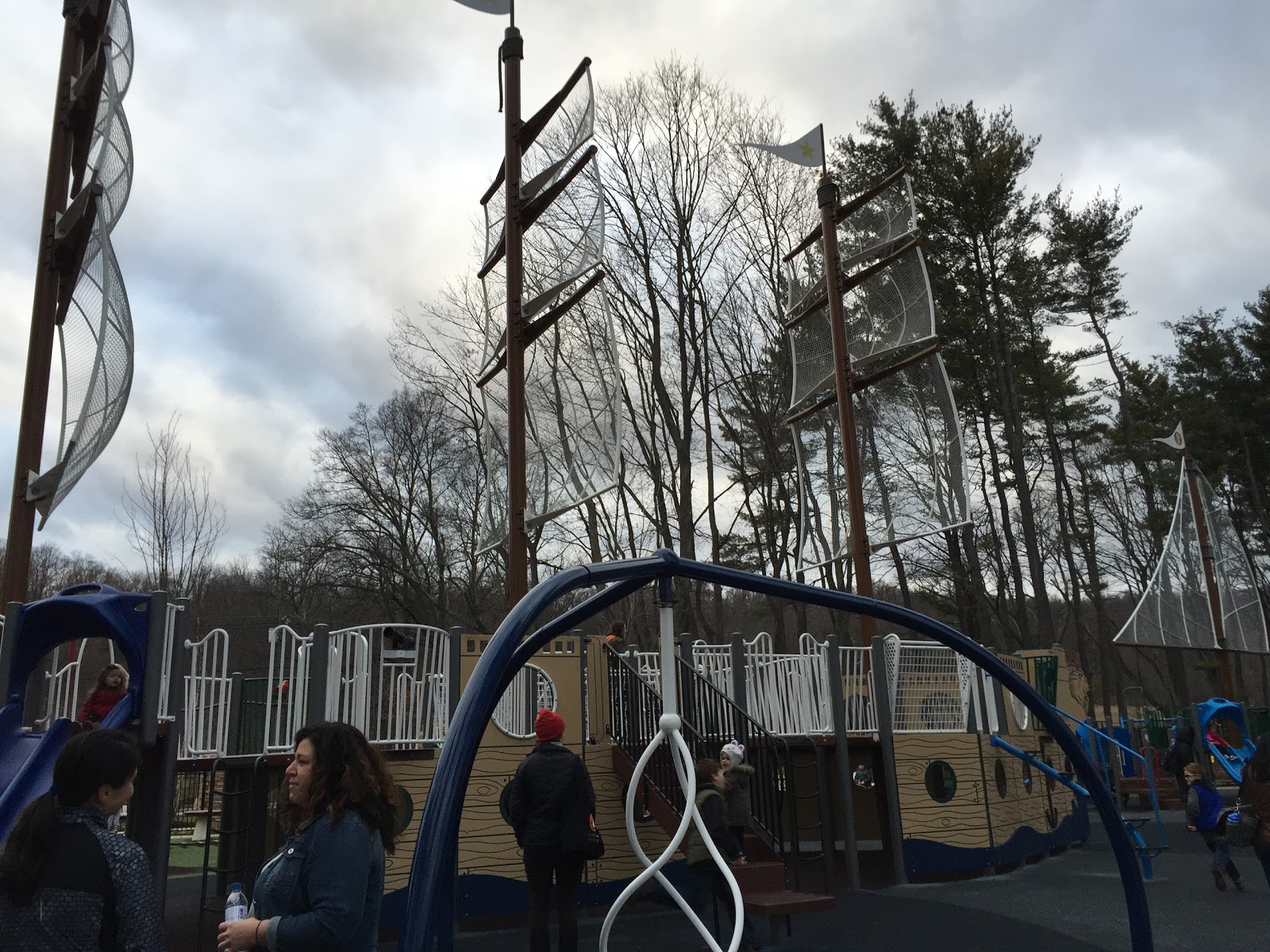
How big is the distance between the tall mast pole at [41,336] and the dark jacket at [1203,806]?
1031 centimetres

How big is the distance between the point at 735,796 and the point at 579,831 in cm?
156

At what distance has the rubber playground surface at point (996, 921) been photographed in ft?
23.2

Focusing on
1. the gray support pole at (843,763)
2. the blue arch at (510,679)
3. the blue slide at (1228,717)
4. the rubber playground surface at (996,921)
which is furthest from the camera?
the blue slide at (1228,717)

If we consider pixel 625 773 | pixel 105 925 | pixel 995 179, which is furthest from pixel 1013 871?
pixel 995 179

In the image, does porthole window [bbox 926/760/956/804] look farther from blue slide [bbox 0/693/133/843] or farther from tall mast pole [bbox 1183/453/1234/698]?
tall mast pole [bbox 1183/453/1234/698]

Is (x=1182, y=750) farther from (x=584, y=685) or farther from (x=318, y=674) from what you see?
(x=318, y=674)

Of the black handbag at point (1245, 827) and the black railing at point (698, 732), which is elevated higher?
the black railing at point (698, 732)

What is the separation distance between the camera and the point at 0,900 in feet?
7.77

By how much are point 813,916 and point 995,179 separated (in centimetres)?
2504

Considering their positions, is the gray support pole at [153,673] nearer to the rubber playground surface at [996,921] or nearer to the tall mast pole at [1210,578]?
the rubber playground surface at [996,921]

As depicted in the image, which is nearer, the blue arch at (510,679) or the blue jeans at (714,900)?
the blue arch at (510,679)

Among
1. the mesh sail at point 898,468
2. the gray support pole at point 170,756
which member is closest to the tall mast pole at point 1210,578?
the mesh sail at point 898,468

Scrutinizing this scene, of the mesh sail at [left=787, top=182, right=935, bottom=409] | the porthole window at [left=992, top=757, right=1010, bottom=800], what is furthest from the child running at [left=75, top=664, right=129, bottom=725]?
the mesh sail at [left=787, top=182, right=935, bottom=409]

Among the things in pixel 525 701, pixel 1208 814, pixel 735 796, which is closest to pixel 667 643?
pixel 735 796
